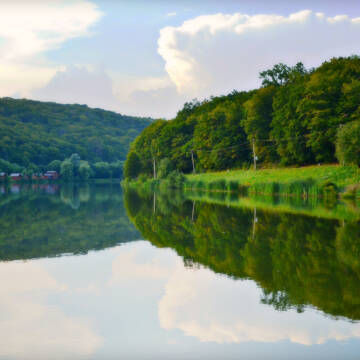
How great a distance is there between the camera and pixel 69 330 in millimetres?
7395

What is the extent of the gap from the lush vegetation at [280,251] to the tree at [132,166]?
7442 cm

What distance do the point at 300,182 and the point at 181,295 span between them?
118 ft

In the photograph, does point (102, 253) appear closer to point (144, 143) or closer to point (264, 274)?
point (264, 274)

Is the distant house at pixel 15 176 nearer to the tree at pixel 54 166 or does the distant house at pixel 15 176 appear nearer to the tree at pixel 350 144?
the tree at pixel 54 166

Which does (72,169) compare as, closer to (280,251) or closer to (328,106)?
(328,106)

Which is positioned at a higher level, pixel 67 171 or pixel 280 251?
pixel 67 171

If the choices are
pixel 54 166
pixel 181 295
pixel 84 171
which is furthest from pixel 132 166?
pixel 181 295

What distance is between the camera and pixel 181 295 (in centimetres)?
941

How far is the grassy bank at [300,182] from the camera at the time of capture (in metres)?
41.0

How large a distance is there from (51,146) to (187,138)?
104 meters

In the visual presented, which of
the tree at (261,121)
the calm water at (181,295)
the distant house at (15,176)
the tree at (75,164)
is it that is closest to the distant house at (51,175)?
the tree at (75,164)

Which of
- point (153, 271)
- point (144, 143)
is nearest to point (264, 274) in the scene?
point (153, 271)

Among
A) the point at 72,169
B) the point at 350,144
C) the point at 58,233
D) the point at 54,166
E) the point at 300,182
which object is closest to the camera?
the point at 58,233

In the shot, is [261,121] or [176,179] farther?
[176,179]
